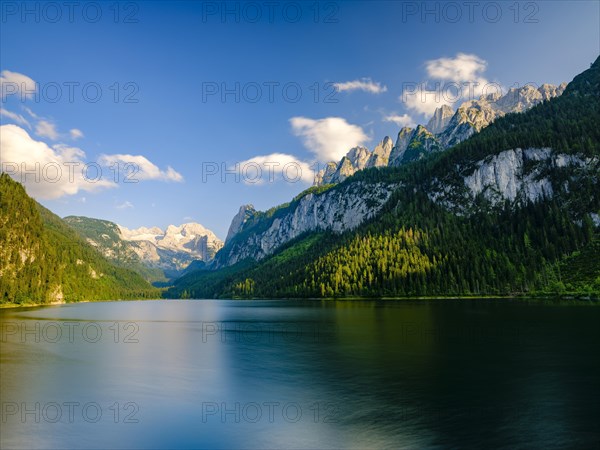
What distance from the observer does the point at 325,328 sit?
82000 millimetres

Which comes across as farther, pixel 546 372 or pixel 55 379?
pixel 55 379

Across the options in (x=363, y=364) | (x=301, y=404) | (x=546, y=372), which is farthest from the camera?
(x=363, y=364)

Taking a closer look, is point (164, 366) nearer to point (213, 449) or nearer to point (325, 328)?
point (213, 449)

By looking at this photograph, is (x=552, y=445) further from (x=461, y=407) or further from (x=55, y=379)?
(x=55, y=379)

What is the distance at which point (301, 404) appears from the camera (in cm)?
3053

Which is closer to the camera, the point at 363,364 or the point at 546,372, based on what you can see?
the point at 546,372

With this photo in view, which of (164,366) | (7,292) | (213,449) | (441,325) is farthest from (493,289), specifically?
(7,292)

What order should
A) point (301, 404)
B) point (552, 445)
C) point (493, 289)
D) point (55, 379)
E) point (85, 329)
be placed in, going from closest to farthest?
point (552, 445)
point (301, 404)
point (55, 379)
point (85, 329)
point (493, 289)

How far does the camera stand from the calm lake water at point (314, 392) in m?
23.7

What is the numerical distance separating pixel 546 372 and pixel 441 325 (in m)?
40.4

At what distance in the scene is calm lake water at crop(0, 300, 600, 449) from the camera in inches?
932

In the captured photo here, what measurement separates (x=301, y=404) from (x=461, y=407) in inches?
466

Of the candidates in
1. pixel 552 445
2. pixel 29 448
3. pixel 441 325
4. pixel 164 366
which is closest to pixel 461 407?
pixel 552 445

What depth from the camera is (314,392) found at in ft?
111
